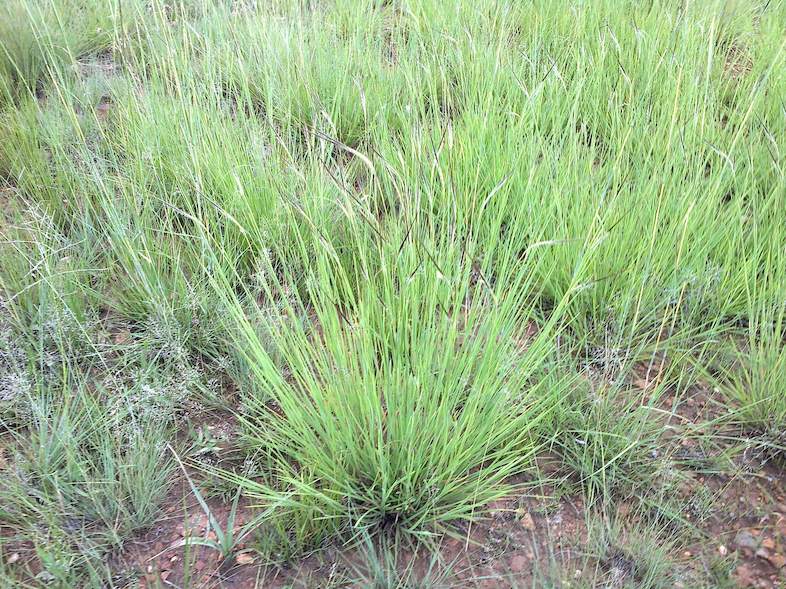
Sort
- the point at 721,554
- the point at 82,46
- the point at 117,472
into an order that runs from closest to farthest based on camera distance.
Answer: the point at 721,554 → the point at 117,472 → the point at 82,46

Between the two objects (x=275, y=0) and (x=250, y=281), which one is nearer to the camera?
(x=250, y=281)

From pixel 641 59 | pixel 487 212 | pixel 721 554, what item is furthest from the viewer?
pixel 641 59

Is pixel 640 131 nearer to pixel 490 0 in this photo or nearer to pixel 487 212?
pixel 487 212

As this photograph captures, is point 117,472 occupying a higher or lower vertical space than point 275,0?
lower

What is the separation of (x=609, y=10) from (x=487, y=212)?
1.72 metres

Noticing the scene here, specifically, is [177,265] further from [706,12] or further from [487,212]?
[706,12]

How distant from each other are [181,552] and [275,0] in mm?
2861

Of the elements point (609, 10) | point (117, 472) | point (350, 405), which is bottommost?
point (117, 472)

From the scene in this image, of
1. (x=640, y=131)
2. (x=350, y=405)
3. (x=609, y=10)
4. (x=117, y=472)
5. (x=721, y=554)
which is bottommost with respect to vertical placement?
(x=721, y=554)

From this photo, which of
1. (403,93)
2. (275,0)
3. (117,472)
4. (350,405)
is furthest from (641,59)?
(117,472)

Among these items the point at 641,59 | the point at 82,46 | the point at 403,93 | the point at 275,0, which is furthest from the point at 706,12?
the point at 82,46

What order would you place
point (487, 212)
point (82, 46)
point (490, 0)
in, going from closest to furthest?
point (487, 212) < point (490, 0) < point (82, 46)

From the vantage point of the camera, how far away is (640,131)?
2.33 meters

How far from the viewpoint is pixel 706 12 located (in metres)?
2.71
